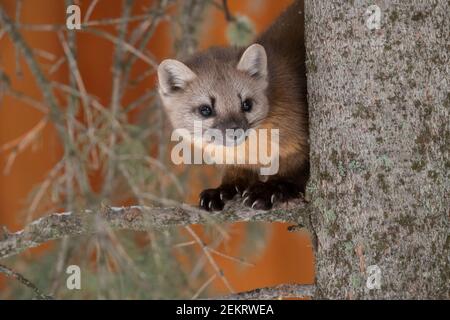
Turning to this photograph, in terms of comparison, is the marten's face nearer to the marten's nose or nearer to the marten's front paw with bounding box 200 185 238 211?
the marten's nose

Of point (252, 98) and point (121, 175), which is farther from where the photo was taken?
point (121, 175)

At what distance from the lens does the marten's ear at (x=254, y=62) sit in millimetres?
2344

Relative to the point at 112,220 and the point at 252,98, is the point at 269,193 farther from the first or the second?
the point at 112,220

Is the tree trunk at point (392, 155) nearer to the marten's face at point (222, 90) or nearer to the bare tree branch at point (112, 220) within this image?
the bare tree branch at point (112, 220)

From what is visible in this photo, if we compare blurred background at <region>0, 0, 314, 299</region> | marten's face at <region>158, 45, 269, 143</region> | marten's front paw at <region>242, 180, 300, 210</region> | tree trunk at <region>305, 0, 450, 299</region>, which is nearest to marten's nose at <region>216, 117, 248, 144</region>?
marten's face at <region>158, 45, 269, 143</region>

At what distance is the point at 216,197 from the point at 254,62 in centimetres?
48

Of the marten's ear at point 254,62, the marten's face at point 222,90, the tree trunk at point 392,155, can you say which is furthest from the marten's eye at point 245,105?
the tree trunk at point 392,155

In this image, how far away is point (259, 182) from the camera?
2.44 meters

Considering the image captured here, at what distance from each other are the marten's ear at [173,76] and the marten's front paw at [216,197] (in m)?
0.38

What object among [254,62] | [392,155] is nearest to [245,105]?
[254,62]

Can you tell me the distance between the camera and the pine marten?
234 cm

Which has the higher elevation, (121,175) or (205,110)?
(205,110)

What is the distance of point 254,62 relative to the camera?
93.7 inches

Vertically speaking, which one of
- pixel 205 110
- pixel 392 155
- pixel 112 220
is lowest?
pixel 112 220
